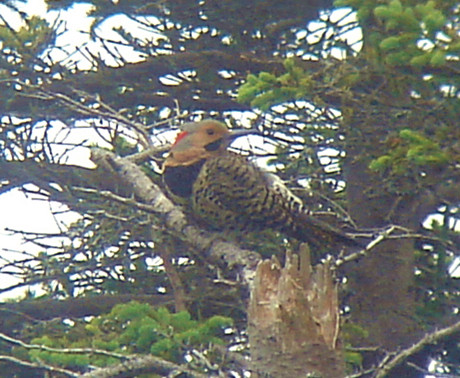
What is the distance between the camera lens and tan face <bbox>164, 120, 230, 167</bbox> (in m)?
7.36

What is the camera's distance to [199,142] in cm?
756

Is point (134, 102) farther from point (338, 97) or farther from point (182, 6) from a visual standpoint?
point (338, 97)

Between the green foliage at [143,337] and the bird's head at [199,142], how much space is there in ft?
3.61

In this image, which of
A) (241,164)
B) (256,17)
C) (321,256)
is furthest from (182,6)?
(321,256)

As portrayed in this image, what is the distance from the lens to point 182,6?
8.30 metres

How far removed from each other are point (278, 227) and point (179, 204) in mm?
714

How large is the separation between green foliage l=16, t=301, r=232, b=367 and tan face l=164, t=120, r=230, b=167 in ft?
3.60

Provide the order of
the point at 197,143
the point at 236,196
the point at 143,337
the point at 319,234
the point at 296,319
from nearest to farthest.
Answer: the point at 296,319
the point at 143,337
the point at 319,234
the point at 236,196
the point at 197,143

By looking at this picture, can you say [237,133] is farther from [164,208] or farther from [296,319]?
[296,319]

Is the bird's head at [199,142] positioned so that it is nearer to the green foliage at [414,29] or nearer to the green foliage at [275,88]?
the green foliage at [275,88]

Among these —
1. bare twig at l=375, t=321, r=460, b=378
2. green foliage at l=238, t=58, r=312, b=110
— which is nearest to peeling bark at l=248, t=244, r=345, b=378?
bare twig at l=375, t=321, r=460, b=378

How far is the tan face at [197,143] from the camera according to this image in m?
7.36

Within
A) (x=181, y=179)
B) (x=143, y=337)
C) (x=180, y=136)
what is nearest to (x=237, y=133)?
(x=180, y=136)

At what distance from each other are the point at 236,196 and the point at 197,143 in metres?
0.57
